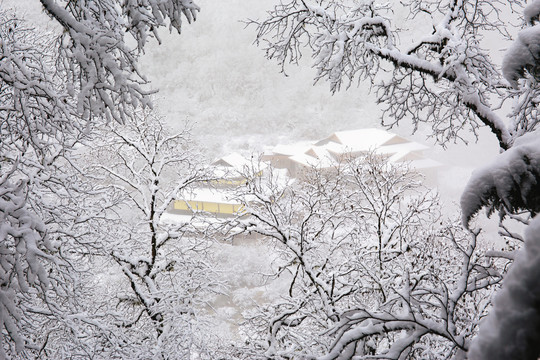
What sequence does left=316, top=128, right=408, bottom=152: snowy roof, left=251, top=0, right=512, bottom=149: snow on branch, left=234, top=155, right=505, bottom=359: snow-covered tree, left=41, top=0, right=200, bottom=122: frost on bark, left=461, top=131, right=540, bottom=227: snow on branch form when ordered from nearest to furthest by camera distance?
1. left=461, top=131, right=540, bottom=227: snow on branch
2. left=234, top=155, right=505, bottom=359: snow-covered tree
3. left=41, top=0, right=200, bottom=122: frost on bark
4. left=251, top=0, right=512, bottom=149: snow on branch
5. left=316, top=128, right=408, bottom=152: snowy roof

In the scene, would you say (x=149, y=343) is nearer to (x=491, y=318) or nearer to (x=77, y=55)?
(x=77, y=55)

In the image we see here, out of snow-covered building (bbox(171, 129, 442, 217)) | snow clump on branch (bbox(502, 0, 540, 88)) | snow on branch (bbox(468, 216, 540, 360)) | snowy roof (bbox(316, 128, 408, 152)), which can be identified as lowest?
snow on branch (bbox(468, 216, 540, 360))

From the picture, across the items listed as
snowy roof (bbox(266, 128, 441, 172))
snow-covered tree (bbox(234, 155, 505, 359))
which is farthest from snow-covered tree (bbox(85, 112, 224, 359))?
snowy roof (bbox(266, 128, 441, 172))

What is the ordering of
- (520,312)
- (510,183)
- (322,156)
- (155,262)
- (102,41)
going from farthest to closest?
(322,156) → (155,262) → (102,41) → (510,183) → (520,312)

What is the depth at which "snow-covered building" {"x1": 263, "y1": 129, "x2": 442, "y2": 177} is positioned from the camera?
30.0m

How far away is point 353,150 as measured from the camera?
105ft

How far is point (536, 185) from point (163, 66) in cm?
6801

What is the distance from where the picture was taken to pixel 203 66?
212 feet

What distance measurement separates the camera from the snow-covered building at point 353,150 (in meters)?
30.0

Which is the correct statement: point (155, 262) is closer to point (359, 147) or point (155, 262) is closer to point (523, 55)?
point (523, 55)

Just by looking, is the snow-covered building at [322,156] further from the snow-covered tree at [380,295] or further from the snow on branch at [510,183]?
the snow on branch at [510,183]

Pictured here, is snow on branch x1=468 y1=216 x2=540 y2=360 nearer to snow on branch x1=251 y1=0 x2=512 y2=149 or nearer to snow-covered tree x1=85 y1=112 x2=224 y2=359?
snow on branch x1=251 y1=0 x2=512 y2=149

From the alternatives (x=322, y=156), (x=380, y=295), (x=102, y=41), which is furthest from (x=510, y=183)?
(x=322, y=156)

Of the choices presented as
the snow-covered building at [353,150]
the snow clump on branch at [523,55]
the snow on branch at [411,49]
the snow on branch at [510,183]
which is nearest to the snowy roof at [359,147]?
the snow-covered building at [353,150]
